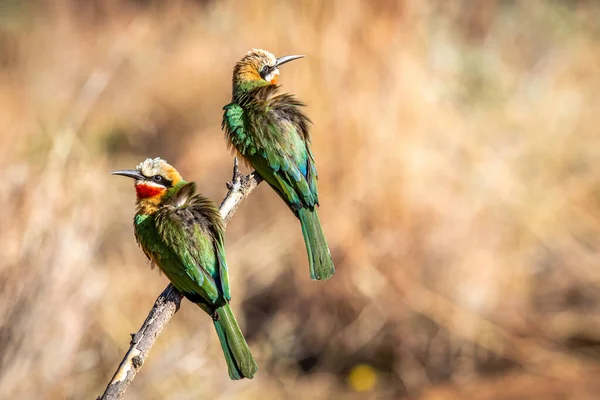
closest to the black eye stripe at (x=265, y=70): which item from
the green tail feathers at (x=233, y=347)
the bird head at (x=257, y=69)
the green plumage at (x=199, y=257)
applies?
the bird head at (x=257, y=69)

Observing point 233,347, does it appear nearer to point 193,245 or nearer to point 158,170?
point 193,245

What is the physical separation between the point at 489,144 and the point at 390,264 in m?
1.41

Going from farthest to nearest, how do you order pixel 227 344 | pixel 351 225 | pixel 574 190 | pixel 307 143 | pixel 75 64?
1. pixel 75 64
2. pixel 574 190
3. pixel 351 225
4. pixel 307 143
5. pixel 227 344

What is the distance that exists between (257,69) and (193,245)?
569mm

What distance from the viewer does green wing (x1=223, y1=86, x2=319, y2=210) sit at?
1654 millimetres

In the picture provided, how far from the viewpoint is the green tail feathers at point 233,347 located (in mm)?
1243

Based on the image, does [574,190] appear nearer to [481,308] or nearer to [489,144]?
[489,144]

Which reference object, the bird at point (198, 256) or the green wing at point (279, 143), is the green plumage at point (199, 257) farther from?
the green wing at point (279, 143)

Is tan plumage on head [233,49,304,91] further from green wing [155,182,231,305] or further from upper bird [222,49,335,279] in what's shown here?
green wing [155,182,231,305]

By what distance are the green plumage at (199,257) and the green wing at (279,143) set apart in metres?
0.22

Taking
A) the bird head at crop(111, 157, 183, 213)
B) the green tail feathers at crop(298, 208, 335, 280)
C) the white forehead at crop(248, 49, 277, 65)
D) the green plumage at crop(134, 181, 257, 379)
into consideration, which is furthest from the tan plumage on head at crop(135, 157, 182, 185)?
the white forehead at crop(248, 49, 277, 65)

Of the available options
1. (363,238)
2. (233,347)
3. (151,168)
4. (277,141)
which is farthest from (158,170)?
(363,238)

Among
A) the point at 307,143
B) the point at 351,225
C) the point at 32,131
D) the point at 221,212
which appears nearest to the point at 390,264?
the point at 351,225

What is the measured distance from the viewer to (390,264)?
510 centimetres
